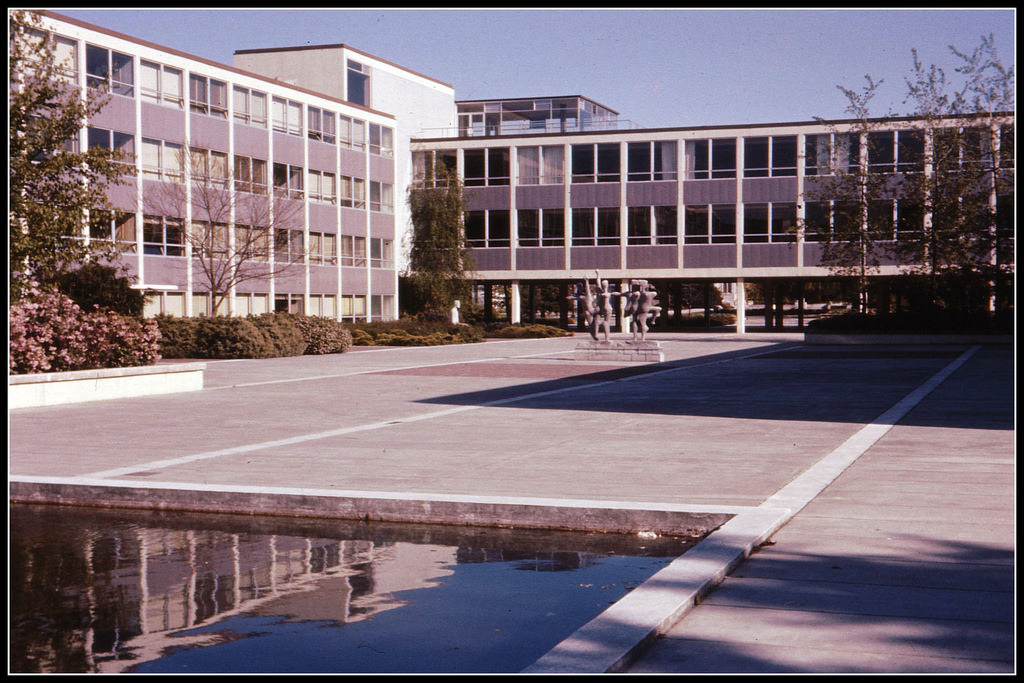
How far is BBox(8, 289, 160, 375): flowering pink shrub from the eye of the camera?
1764cm

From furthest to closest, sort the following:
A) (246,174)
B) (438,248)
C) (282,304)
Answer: (438,248), (282,304), (246,174)

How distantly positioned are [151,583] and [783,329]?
5886 centimetres

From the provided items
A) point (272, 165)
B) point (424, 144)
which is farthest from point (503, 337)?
point (424, 144)

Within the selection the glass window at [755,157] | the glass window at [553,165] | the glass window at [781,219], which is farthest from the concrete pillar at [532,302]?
the glass window at [781,219]

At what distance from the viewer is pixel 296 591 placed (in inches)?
259

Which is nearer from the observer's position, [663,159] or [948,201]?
[948,201]

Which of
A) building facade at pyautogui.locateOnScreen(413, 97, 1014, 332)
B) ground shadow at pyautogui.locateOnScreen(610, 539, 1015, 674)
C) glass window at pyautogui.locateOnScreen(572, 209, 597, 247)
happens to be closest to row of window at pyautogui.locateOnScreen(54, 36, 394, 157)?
building facade at pyautogui.locateOnScreen(413, 97, 1014, 332)

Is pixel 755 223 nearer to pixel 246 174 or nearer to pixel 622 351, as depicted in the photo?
pixel 246 174

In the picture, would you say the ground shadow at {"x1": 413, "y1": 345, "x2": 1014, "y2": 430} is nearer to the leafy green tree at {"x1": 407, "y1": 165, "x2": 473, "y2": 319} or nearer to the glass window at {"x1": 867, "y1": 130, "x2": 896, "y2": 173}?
the glass window at {"x1": 867, "y1": 130, "x2": 896, "y2": 173}

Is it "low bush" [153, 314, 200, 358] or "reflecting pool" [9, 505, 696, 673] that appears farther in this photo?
"low bush" [153, 314, 200, 358]

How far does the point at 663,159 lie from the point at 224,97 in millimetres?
23319

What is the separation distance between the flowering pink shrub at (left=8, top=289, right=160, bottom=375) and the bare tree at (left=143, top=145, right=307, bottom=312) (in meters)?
21.2

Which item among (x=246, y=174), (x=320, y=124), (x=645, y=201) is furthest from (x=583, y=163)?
(x=246, y=174)

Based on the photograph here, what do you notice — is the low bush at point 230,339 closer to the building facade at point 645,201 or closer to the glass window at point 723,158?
the building facade at point 645,201
